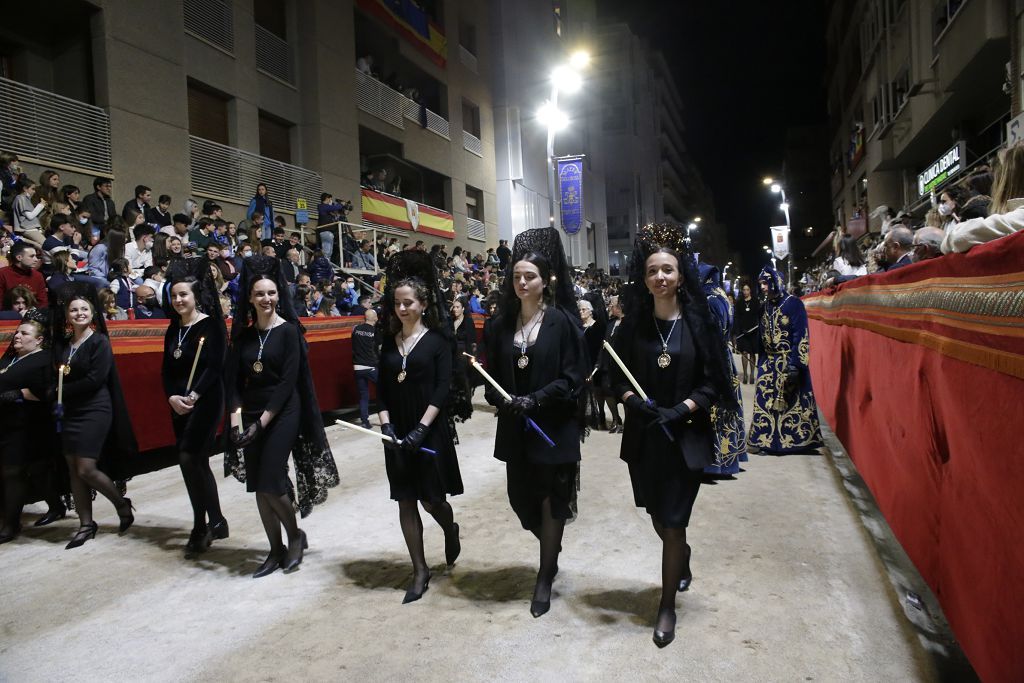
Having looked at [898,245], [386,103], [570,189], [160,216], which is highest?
[386,103]

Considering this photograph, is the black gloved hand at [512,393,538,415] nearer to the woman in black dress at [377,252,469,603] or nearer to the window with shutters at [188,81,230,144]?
the woman in black dress at [377,252,469,603]

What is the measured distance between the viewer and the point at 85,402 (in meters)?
5.45

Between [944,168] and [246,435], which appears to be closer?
[246,435]

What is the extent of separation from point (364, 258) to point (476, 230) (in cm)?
1130

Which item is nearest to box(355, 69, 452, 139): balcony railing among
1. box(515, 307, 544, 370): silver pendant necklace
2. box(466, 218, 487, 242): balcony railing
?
box(466, 218, 487, 242): balcony railing

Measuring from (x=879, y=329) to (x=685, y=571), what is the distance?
8.03 feet

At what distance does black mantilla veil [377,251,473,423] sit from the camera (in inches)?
173

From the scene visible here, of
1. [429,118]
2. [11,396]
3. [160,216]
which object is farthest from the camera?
[429,118]

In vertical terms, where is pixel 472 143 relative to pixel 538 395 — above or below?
above

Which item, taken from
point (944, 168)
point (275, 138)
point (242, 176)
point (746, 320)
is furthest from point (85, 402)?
point (944, 168)

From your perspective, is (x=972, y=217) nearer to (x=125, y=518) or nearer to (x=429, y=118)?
(x=125, y=518)

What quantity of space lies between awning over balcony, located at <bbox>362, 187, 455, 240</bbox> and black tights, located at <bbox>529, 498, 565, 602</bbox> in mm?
18680

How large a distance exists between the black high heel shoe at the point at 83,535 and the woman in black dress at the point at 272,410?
174 cm

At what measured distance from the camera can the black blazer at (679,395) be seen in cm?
354
